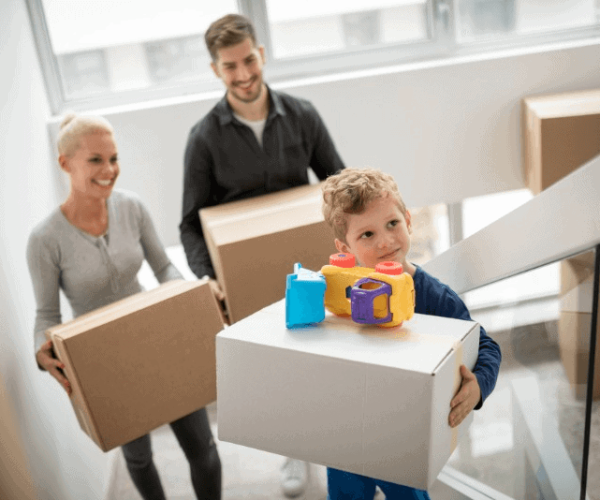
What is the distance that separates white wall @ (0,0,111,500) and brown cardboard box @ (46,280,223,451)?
21 centimetres

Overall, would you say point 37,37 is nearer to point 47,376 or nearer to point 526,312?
point 47,376

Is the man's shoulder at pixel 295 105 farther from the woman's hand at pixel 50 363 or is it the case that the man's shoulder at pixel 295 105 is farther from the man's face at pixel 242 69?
the woman's hand at pixel 50 363

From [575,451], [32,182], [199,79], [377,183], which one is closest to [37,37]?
[199,79]

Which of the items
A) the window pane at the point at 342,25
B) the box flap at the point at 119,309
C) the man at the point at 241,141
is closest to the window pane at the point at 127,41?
the window pane at the point at 342,25

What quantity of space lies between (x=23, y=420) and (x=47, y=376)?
1.06 feet

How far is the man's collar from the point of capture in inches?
73.5

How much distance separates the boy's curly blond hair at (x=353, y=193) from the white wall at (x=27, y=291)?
0.86 m

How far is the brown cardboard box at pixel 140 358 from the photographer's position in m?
1.42

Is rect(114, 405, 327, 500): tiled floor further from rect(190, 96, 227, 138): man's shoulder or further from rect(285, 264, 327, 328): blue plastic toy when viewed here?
rect(285, 264, 327, 328): blue plastic toy

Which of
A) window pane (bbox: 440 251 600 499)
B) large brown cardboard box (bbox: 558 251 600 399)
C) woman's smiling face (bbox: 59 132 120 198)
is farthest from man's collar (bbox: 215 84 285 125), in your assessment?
large brown cardboard box (bbox: 558 251 600 399)

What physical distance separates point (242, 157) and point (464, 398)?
112cm

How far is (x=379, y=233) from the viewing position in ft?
3.77

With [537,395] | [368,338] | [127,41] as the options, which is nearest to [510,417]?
[537,395]

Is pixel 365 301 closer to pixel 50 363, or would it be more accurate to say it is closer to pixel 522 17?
pixel 50 363
